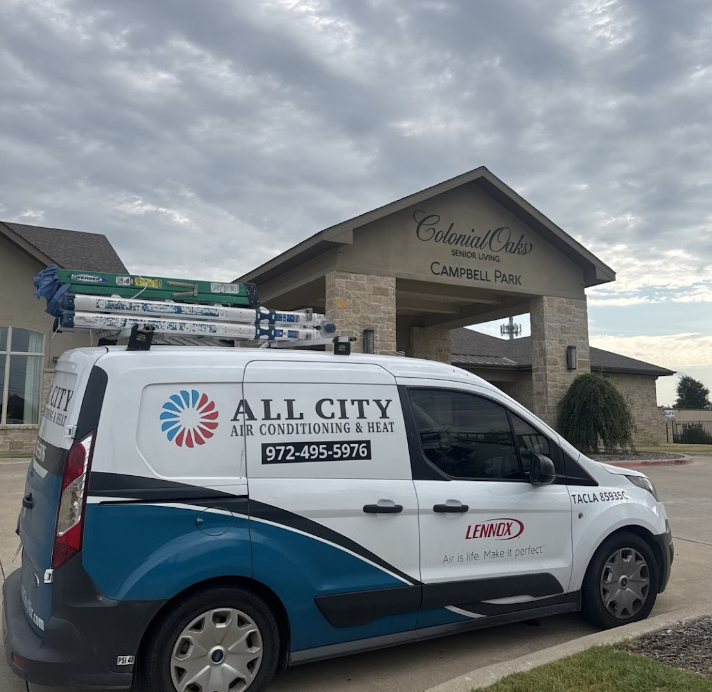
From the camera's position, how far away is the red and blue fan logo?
3.56m

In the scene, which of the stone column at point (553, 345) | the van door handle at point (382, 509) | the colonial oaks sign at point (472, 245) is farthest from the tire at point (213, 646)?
the stone column at point (553, 345)

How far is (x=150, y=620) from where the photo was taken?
3.31 meters

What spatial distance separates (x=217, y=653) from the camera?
345 centimetres

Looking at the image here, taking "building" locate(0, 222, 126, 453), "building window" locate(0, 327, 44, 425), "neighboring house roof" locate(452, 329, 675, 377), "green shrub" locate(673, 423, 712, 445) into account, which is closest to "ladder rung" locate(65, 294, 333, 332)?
"building" locate(0, 222, 126, 453)

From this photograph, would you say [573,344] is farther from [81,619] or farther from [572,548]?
[81,619]

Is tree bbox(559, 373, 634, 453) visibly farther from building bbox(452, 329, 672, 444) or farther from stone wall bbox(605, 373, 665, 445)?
stone wall bbox(605, 373, 665, 445)

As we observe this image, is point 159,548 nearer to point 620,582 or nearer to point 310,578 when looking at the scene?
point 310,578

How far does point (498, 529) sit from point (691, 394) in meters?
62.7

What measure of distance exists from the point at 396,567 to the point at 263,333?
1.76m

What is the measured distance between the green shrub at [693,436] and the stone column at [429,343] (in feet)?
58.1

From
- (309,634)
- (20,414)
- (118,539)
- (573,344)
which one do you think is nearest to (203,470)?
(118,539)

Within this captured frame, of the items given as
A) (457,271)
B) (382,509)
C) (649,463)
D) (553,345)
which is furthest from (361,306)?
(382,509)

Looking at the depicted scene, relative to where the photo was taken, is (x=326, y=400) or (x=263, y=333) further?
(x=263, y=333)

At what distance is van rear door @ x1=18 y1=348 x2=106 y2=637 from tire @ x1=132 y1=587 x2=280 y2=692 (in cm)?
58
